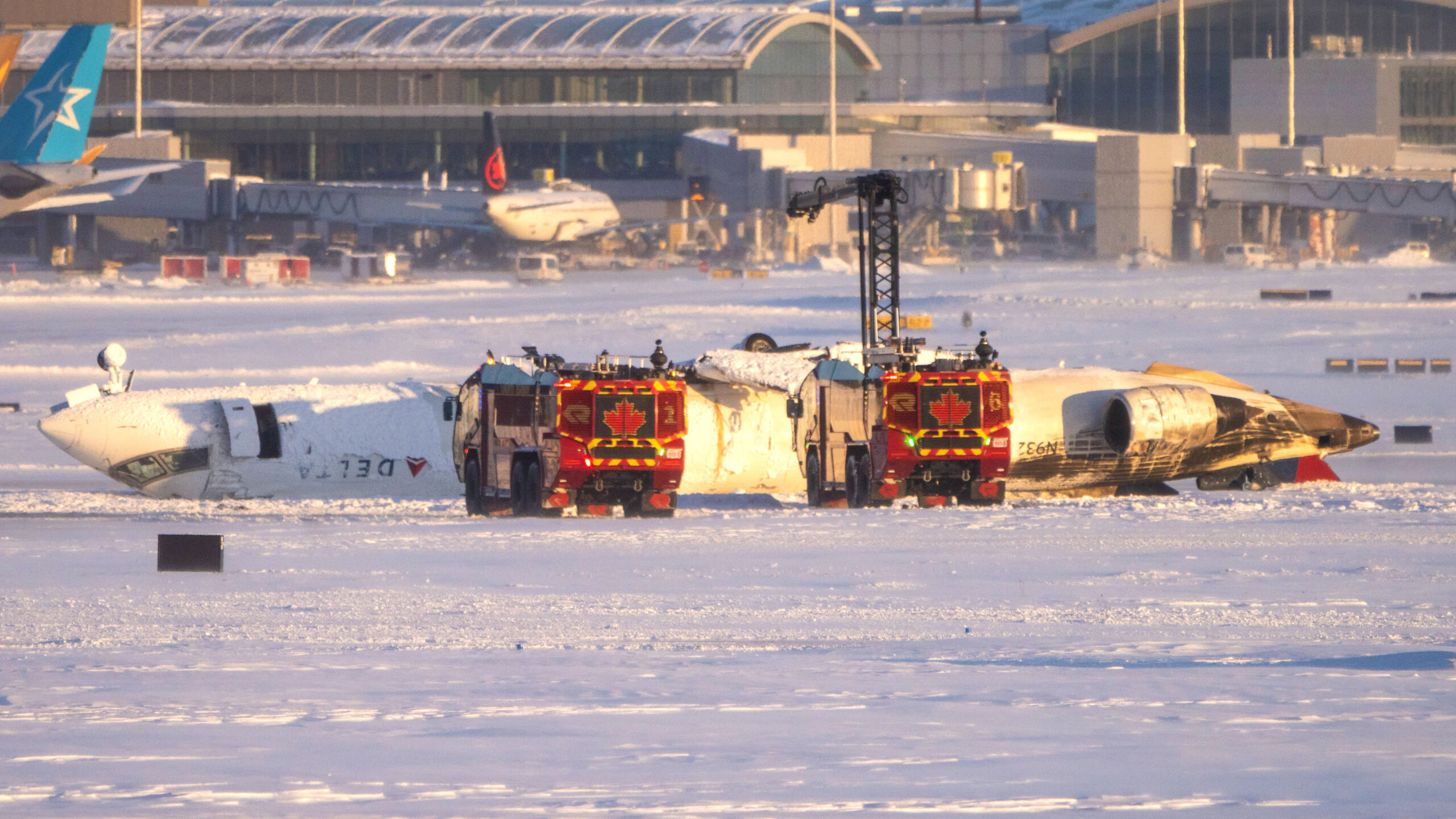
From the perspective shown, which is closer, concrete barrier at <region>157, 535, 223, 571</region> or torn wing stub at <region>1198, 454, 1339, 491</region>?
concrete barrier at <region>157, 535, 223, 571</region>

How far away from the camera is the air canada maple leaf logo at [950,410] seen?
34.6m

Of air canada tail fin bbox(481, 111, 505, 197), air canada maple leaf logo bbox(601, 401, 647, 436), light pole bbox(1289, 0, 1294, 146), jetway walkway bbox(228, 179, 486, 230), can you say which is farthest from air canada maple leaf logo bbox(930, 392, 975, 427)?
light pole bbox(1289, 0, 1294, 146)

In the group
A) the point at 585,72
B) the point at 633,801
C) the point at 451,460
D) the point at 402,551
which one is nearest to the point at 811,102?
the point at 585,72

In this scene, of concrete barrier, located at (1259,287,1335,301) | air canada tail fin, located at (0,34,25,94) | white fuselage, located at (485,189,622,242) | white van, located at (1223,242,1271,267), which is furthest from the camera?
white fuselage, located at (485,189,622,242)

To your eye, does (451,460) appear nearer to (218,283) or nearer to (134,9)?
(218,283)

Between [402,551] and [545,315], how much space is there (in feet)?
165

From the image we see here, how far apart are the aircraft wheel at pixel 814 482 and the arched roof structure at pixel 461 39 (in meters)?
114

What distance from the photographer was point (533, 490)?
34.2 metres

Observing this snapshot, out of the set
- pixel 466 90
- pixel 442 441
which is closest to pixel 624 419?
pixel 442 441

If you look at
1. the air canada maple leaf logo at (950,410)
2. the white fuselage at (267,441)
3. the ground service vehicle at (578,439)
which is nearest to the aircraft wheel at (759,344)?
the ground service vehicle at (578,439)

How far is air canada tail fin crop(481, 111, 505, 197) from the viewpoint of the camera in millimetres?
125250

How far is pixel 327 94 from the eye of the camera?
14962 centimetres

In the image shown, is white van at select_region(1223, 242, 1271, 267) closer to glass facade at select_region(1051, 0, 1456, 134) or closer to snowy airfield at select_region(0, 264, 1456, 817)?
glass facade at select_region(1051, 0, 1456, 134)

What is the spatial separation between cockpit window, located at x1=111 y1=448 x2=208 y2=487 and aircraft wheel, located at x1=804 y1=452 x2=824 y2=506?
1200 centimetres
